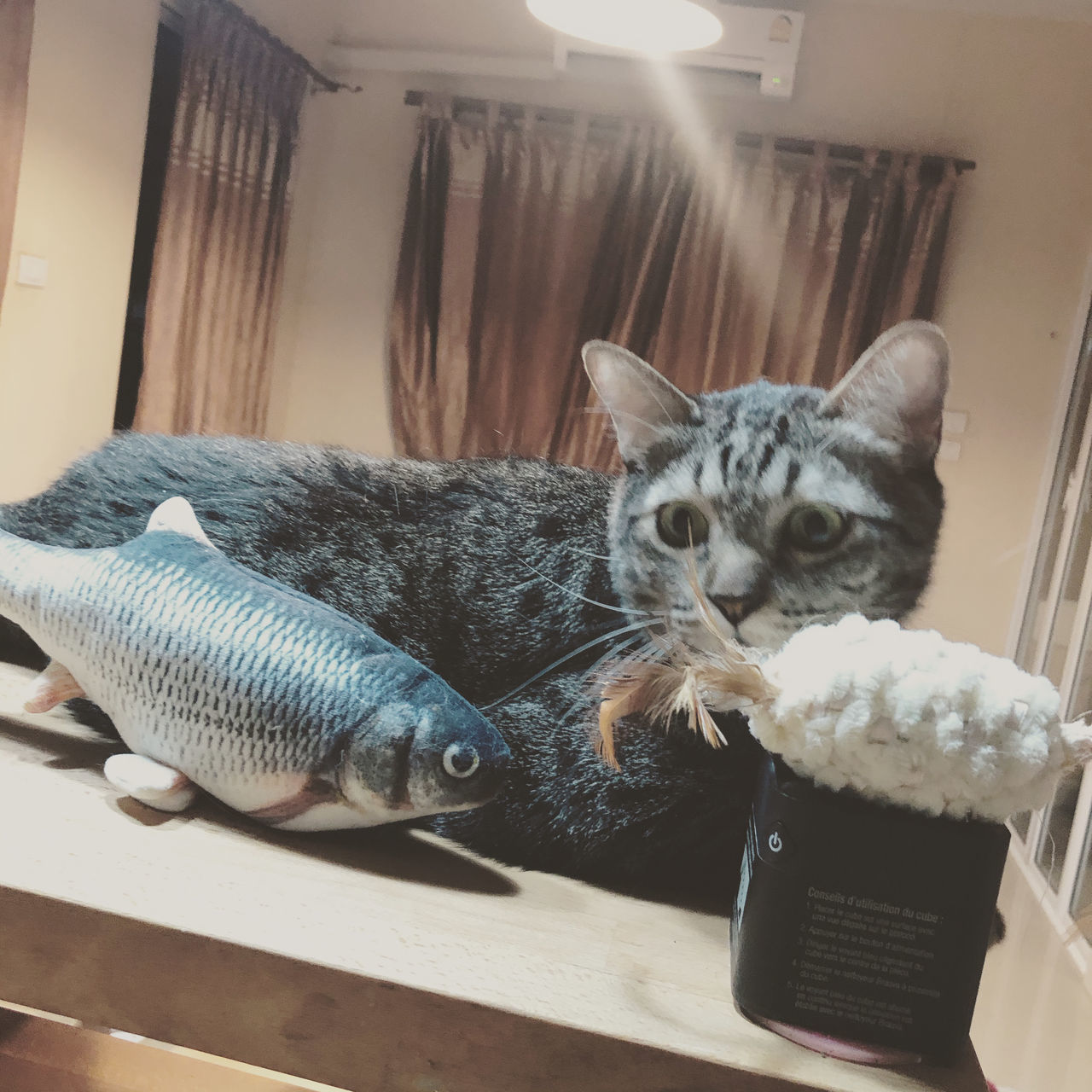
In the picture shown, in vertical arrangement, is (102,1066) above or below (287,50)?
below

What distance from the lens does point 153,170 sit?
1335 mm

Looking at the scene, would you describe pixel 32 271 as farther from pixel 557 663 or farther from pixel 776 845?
pixel 776 845

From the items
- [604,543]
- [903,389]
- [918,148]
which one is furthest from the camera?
[918,148]

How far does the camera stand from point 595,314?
106cm

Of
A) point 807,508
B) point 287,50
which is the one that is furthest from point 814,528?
point 287,50

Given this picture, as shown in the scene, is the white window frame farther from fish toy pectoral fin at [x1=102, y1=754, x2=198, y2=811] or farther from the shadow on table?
fish toy pectoral fin at [x1=102, y1=754, x2=198, y2=811]

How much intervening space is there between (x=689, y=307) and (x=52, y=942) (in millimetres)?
885

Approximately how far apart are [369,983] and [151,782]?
189mm

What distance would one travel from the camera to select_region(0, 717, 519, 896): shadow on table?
17.7 inches

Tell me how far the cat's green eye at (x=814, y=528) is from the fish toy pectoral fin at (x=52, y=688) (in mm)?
435

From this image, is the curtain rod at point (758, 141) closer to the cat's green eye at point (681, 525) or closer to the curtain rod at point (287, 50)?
the curtain rod at point (287, 50)

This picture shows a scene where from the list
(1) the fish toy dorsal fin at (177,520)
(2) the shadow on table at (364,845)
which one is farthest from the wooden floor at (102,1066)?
(1) the fish toy dorsal fin at (177,520)

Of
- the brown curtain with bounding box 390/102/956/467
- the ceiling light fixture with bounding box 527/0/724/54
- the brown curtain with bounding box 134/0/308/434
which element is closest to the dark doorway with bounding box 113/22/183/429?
the brown curtain with bounding box 134/0/308/434

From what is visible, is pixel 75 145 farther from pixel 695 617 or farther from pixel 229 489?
pixel 695 617
